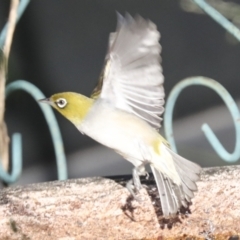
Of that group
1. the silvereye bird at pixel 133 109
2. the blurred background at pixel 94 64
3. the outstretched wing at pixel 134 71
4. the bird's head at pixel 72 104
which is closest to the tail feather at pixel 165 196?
the silvereye bird at pixel 133 109

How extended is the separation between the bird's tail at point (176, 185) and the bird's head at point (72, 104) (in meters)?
0.30

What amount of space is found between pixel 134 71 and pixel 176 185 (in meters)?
0.39

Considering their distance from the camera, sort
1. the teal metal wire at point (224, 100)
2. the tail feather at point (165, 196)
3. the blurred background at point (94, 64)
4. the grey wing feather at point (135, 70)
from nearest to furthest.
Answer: the grey wing feather at point (135, 70) < the tail feather at point (165, 196) < the teal metal wire at point (224, 100) < the blurred background at point (94, 64)

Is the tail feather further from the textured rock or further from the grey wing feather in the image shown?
the grey wing feather

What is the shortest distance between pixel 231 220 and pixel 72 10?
5.32ft

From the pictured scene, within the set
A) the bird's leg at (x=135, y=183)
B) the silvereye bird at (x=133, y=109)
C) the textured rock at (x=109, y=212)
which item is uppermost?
the silvereye bird at (x=133, y=109)

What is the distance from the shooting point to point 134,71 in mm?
2143

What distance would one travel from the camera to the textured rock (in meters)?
2.18

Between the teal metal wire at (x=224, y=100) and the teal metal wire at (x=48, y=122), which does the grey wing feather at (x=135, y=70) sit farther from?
the teal metal wire at (x=48, y=122)

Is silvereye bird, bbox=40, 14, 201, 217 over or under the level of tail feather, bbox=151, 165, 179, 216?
over

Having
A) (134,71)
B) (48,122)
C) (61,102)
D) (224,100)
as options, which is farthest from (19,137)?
(224,100)

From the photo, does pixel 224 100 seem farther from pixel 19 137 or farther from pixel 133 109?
pixel 19 137

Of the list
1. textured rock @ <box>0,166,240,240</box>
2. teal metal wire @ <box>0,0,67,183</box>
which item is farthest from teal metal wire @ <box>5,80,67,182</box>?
textured rock @ <box>0,166,240,240</box>

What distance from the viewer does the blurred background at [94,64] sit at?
11.5 feet
